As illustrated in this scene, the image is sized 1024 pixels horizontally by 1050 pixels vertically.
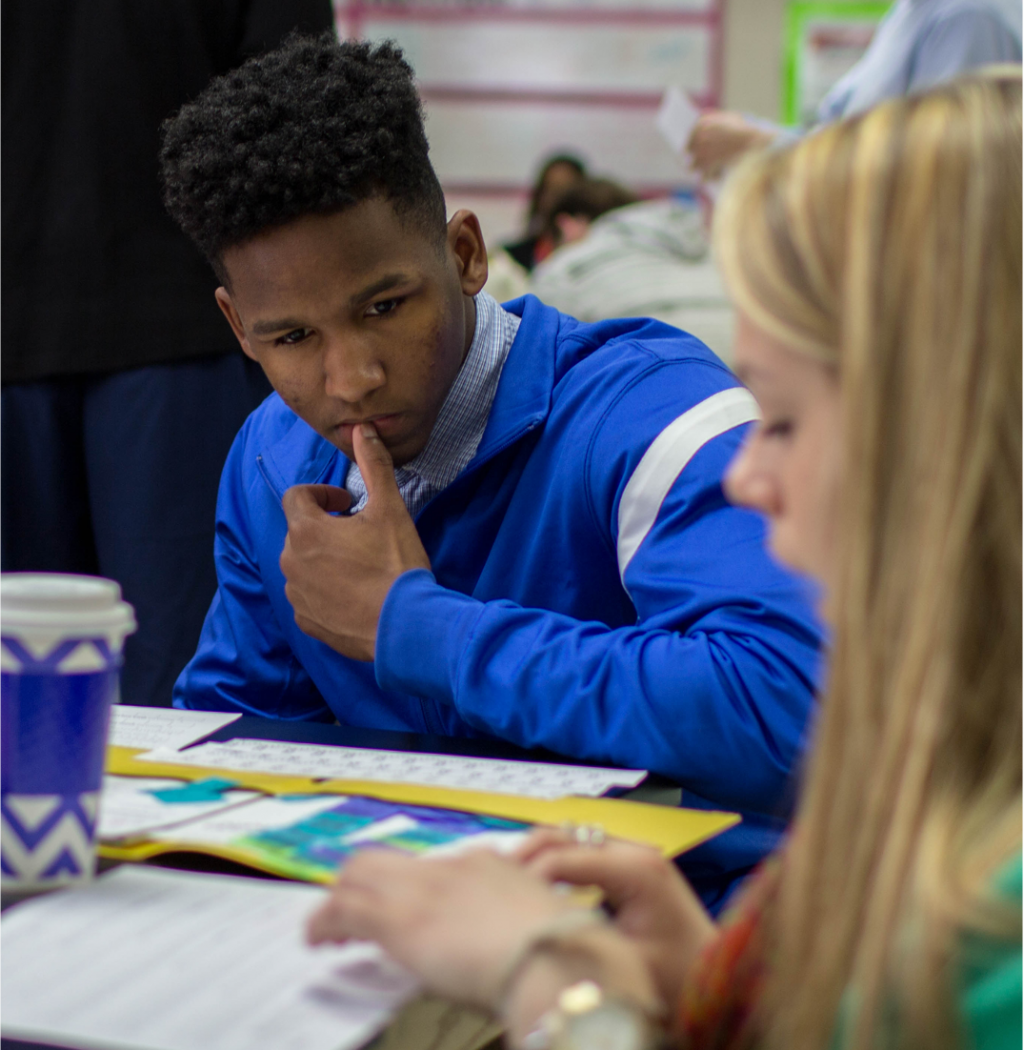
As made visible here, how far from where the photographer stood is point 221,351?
1678mm

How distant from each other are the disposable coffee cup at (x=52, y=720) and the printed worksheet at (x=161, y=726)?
10.7 inches

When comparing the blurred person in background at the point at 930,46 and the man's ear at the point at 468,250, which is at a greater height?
the blurred person in background at the point at 930,46

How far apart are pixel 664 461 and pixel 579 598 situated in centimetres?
15

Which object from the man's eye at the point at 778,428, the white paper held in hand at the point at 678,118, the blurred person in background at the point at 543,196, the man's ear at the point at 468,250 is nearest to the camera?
the man's eye at the point at 778,428

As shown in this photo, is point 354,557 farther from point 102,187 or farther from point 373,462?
point 102,187

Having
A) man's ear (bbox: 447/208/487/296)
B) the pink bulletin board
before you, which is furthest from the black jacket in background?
the pink bulletin board

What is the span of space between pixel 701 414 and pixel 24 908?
2.26 feet

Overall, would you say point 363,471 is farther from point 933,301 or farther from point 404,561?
point 933,301

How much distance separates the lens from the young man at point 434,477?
3.13 ft

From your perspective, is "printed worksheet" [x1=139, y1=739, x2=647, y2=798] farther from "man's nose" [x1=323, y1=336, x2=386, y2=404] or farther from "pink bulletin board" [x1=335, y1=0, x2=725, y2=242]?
"pink bulletin board" [x1=335, y1=0, x2=725, y2=242]

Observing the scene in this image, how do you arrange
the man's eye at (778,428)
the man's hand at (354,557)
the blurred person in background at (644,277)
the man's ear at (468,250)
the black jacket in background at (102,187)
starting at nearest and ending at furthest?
the man's eye at (778,428) < the man's hand at (354,557) < the man's ear at (468,250) < the black jacket in background at (102,187) < the blurred person in background at (644,277)

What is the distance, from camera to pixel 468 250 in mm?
1323

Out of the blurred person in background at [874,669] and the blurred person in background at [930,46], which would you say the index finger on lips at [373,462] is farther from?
the blurred person in background at [930,46]

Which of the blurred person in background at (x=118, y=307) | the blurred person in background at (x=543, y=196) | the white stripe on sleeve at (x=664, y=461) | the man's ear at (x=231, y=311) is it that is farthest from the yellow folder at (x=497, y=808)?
the blurred person in background at (x=543, y=196)
